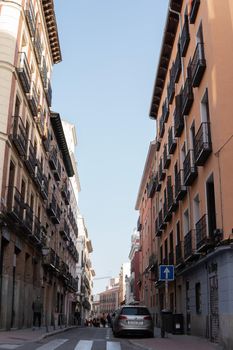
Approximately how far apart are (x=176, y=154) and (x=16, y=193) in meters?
9.24

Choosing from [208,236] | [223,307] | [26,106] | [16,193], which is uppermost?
[26,106]

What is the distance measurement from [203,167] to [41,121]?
51.0ft

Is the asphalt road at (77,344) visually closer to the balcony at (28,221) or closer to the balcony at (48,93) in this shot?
the balcony at (28,221)

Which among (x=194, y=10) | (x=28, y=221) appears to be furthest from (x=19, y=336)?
(x=194, y=10)

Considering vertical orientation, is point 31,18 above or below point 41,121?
above

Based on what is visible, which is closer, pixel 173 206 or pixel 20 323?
pixel 20 323

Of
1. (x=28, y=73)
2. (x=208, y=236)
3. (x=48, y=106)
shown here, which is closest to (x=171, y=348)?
(x=208, y=236)

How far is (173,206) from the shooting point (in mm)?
27391

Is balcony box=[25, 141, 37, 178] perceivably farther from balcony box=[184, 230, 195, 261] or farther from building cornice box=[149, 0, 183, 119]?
building cornice box=[149, 0, 183, 119]

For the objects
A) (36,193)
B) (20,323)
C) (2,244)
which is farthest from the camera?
(36,193)

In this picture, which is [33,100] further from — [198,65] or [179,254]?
[179,254]

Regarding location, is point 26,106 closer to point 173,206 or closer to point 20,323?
point 173,206

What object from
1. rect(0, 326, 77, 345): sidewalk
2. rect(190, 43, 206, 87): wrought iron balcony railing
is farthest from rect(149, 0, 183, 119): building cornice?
rect(0, 326, 77, 345): sidewalk

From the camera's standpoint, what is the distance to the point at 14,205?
23031 millimetres
